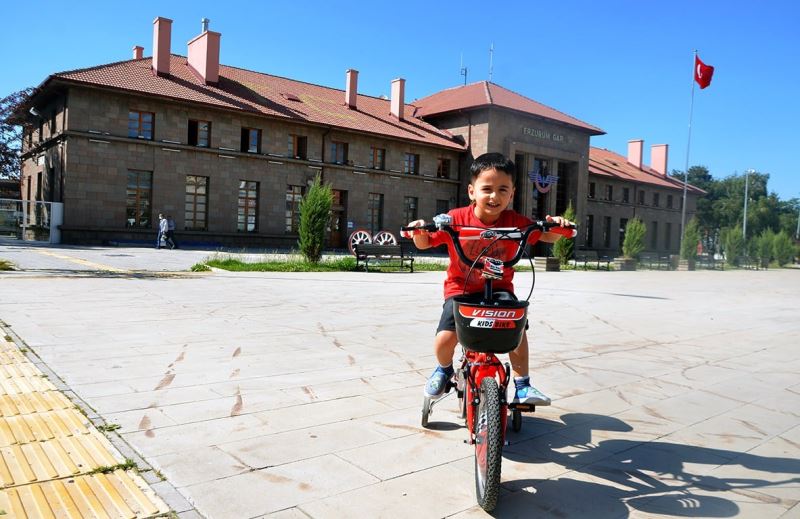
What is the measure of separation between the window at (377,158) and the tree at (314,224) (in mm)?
20595

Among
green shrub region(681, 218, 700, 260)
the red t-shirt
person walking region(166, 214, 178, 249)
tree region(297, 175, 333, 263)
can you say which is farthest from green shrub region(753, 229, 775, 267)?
the red t-shirt

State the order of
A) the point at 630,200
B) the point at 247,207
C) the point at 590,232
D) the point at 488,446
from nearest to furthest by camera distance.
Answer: the point at 488,446
the point at 247,207
the point at 590,232
the point at 630,200

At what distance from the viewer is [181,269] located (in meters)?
17.4

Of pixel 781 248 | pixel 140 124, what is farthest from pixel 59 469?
pixel 781 248

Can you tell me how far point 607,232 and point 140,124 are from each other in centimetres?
4218

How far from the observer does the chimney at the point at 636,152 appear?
6594 cm

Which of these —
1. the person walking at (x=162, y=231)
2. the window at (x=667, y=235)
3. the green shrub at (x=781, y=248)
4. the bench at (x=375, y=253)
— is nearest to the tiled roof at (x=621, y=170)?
the window at (x=667, y=235)

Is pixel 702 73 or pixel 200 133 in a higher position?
pixel 702 73

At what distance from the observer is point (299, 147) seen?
37688mm

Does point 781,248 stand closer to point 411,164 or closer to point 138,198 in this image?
point 411,164

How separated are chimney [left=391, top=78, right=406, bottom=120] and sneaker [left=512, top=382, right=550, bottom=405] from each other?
4211cm

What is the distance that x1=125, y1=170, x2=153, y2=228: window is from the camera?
3138 centimetres

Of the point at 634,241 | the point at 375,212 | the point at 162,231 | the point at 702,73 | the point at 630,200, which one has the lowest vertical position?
the point at 162,231

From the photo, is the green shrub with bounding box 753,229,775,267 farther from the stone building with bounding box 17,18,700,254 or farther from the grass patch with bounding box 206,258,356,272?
the grass patch with bounding box 206,258,356,272
